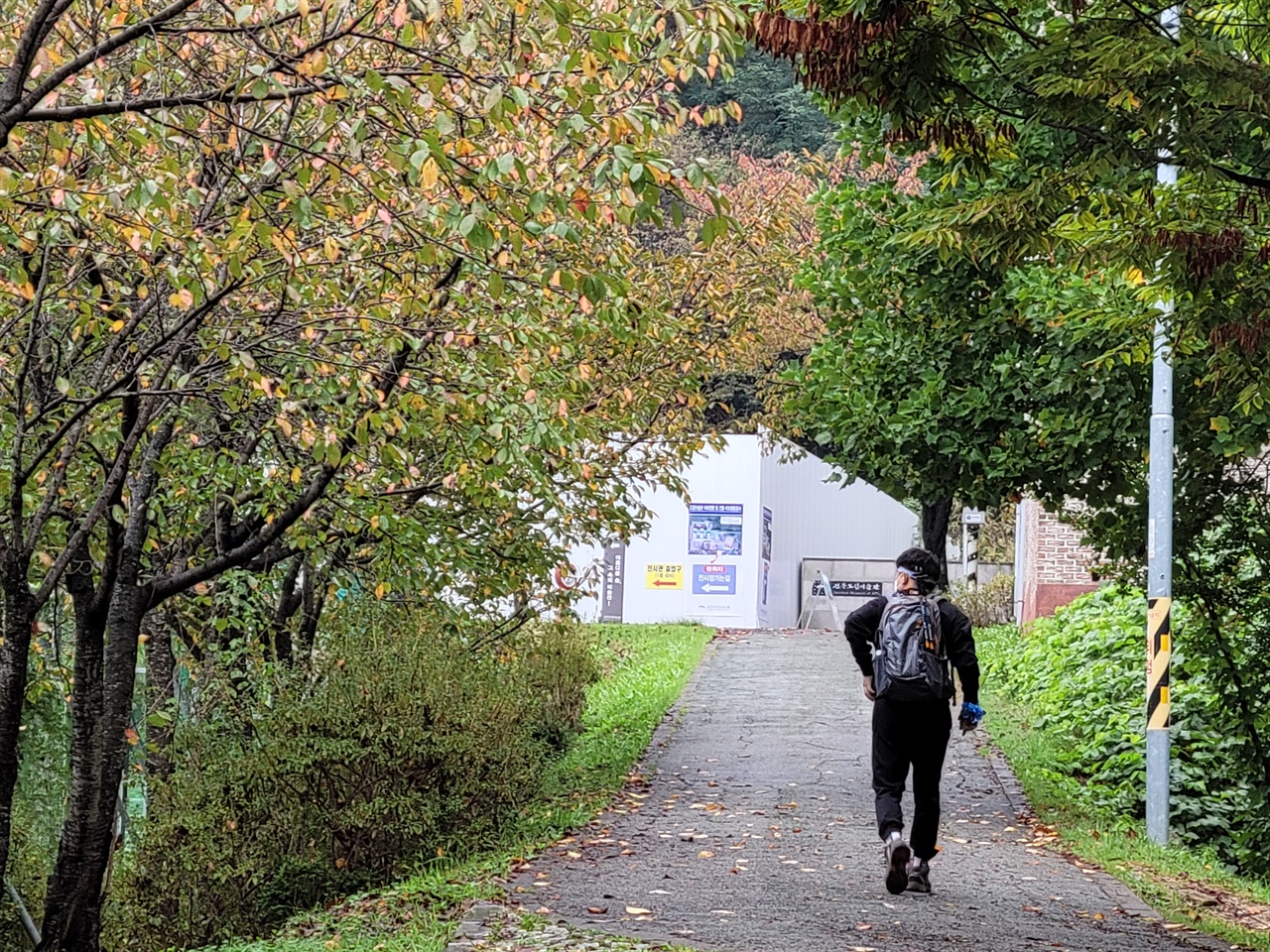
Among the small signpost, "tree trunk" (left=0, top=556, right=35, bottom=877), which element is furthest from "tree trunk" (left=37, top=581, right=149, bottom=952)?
the small signpost

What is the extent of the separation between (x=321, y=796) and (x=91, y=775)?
1.67m

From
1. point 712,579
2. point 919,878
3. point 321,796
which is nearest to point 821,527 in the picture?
point 712,579

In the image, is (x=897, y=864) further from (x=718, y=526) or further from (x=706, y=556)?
(x=706, y=556)

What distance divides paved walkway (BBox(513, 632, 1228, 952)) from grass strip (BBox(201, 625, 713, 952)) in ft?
0.84

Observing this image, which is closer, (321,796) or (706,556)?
(321,796)

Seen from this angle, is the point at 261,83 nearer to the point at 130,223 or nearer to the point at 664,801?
the point at 130,223

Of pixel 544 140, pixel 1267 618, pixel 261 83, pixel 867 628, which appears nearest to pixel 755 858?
pixel 867 628

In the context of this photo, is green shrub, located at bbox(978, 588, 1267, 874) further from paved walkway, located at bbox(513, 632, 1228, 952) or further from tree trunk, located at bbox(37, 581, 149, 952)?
tree trunk, located at bbox(37, 581, 149, 952)

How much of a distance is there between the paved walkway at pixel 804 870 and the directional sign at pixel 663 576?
16447mm

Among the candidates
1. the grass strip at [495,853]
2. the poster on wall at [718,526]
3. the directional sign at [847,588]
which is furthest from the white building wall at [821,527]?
the grass strip at [495,853]

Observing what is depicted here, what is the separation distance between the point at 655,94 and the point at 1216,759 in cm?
864

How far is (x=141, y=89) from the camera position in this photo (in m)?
7.91

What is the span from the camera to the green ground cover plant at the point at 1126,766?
10.2 meters

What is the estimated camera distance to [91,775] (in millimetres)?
9008
